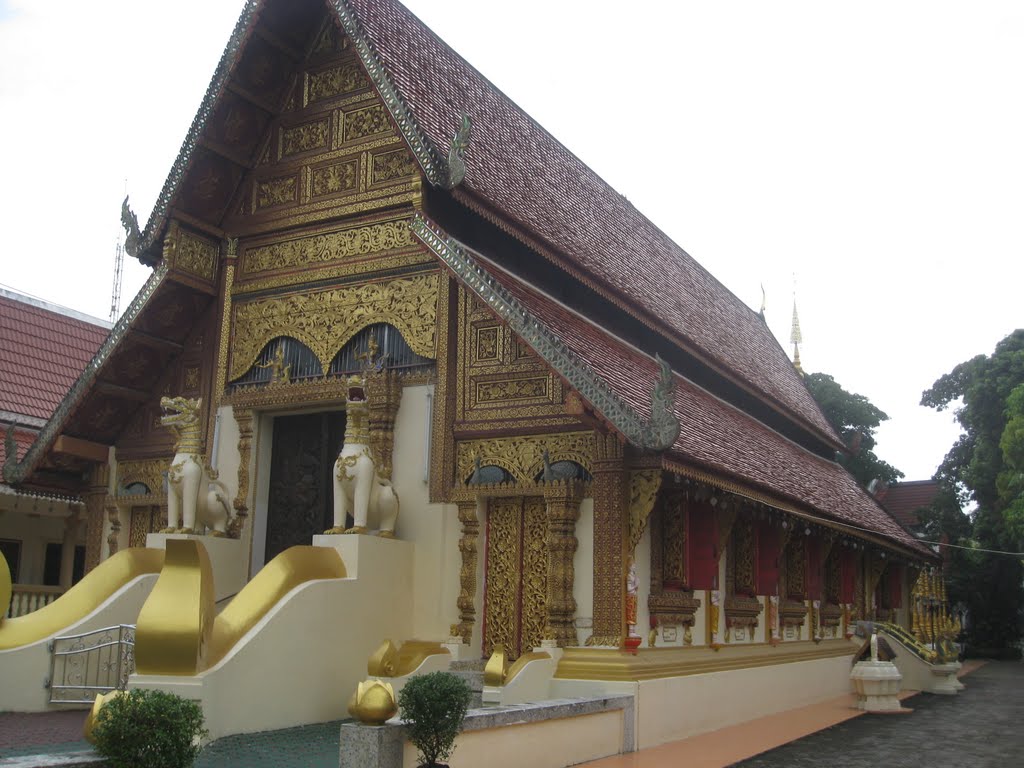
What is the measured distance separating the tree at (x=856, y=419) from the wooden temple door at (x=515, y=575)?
75.5ft

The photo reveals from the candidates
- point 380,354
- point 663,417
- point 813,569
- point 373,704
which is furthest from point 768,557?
point 373,704

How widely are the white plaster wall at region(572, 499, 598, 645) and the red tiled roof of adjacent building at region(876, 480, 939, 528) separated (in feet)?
77.7

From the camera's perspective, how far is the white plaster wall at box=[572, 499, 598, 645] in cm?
875

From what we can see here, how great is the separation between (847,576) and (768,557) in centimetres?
469

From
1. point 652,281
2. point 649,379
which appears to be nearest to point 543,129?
point 652,281

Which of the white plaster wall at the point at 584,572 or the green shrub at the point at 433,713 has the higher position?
the white plaster wall at the point at 584,572

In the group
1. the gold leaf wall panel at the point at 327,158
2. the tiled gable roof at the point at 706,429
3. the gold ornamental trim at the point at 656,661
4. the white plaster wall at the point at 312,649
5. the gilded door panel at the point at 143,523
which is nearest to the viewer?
the white plaster wall at the point at 312,649

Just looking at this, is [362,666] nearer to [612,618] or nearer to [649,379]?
[612,618]

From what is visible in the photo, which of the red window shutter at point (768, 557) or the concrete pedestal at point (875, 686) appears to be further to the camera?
the concrete pedestal at point (875, 686)

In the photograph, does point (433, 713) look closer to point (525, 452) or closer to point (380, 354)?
point (525, 452)

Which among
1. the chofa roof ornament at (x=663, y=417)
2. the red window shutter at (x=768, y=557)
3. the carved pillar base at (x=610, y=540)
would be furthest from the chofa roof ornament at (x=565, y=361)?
the red window shutter at (x=768, y=557)

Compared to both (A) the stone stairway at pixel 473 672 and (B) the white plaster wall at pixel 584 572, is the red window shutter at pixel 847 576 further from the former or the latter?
(A) the stone stairway at pixel 473 672

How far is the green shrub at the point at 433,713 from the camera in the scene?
234 inches

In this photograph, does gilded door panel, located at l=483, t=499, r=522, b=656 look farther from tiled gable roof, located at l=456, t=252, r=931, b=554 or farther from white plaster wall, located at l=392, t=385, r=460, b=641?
tiled gable roof, located at l=456, t=252, r=931, b=554
